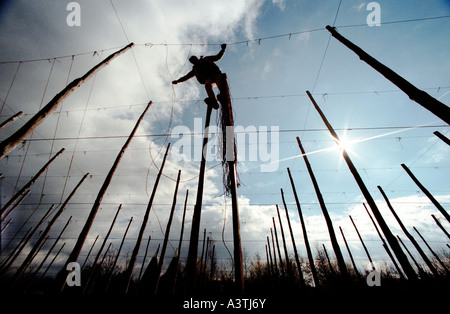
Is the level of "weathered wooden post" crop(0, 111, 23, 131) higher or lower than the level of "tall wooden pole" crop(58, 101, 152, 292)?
higher

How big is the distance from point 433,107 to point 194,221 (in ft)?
16.5

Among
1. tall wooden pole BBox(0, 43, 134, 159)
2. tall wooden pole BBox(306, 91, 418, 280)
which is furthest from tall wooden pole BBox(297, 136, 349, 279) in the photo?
tall wooden pole BBox(0, 43, 134, 159)

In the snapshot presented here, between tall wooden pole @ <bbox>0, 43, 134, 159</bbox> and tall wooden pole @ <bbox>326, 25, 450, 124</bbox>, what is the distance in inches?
295

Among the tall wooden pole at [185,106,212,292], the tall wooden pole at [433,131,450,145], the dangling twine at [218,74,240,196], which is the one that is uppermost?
the tall wooden pole at [433,131,450,145]

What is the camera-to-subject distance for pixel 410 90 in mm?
3643

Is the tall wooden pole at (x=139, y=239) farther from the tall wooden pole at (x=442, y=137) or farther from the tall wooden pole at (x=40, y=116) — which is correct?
the tall wooden pole at (x=442, y=137)

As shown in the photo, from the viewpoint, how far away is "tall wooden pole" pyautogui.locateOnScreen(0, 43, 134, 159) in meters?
2.99

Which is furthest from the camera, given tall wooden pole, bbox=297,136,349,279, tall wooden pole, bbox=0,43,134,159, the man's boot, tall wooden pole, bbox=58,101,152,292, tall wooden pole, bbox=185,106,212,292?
tall wooden pole, bbox=297,136,349,279

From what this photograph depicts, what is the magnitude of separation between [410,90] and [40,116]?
798 centimetres

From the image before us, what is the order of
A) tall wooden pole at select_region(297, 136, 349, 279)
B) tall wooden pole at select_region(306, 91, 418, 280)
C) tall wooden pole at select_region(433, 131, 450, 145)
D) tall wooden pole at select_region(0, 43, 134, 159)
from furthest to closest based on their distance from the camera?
tall wooden pole at select_region(433, 131, 450, 145)
tall wooden pole at select_region(297, 136, 349, 279)
tall wooden pole at select_region(306, 91, 418, 280)
tall wooden pole at select_region(0, 43, 134, 159)

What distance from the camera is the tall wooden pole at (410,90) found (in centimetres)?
318

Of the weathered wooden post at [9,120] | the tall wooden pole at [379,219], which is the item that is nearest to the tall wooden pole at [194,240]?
the tall wooden pole at [379,219]

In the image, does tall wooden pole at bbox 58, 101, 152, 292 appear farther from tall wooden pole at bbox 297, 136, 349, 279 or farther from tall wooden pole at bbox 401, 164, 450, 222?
tall wooden pole at bbox 401, 164, 450, 222
